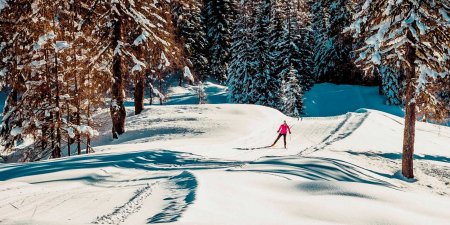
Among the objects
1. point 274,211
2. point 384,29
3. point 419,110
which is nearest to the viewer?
point 274,211

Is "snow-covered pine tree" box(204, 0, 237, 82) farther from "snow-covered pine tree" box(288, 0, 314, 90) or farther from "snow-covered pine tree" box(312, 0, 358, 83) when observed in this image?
"snow-covered pine tree" box(312, 0, 358, 83)

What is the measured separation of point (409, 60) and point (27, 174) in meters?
13.0

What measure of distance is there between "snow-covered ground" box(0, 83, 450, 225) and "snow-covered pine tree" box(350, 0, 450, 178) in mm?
2916

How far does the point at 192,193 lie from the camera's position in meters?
7.42

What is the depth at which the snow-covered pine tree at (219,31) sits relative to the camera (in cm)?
6081

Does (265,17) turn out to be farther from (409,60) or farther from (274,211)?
(274,211)

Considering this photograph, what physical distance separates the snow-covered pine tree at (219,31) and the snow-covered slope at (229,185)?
1593 inches

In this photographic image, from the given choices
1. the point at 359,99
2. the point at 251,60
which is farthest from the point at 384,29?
the point at 359,99

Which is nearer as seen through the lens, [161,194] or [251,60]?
[161,194]

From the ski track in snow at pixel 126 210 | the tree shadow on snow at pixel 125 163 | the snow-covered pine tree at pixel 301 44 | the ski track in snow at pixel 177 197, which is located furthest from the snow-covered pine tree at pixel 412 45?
the snow-covered pine tree at pixel 301 44

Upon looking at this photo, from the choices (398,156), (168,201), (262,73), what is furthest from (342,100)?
(168,201)

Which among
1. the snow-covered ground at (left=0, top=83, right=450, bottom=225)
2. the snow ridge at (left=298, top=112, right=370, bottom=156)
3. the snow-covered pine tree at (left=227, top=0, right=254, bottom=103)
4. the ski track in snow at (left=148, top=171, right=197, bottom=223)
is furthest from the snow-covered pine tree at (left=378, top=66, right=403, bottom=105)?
the ski track in snow at (left=148, top=171, right=197, bottom=223)

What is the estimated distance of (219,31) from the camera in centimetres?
6072

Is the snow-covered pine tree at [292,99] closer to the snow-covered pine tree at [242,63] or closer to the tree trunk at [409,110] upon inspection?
the snow-covered pine tree at [242,63]
